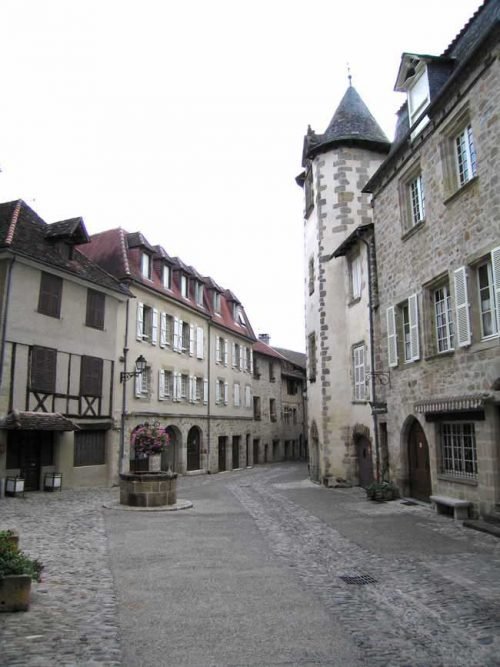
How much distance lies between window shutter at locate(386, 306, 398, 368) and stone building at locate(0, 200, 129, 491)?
9557mm

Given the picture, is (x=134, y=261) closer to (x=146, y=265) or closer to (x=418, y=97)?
(x=146, y=265)

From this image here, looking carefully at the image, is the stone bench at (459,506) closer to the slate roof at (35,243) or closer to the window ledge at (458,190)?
the window ledge at (458,190)

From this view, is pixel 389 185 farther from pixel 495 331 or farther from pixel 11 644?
pixel 11 644

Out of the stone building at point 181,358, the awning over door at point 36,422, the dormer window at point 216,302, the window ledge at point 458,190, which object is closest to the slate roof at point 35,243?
the stone building at point 181,358

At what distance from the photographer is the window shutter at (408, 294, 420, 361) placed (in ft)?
42.2

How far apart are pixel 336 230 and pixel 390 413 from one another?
25.1 feet

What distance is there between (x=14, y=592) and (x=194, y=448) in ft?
73.3

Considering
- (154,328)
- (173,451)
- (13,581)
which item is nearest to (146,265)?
(154,328)

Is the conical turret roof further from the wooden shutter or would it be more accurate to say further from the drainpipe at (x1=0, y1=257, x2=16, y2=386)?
the wooden shutter

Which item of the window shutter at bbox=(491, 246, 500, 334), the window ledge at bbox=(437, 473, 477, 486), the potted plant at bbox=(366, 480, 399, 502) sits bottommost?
the potted plant at bbox=(366, 480, 399, 502)

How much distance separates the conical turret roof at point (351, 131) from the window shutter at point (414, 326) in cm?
892

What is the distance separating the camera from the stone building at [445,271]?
391 inches

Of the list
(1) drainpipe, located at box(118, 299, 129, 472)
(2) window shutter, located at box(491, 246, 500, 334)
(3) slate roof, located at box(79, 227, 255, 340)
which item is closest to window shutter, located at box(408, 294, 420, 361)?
(2) window shutter, located at box(491, 246, 500, 334)

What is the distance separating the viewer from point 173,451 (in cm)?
2550
